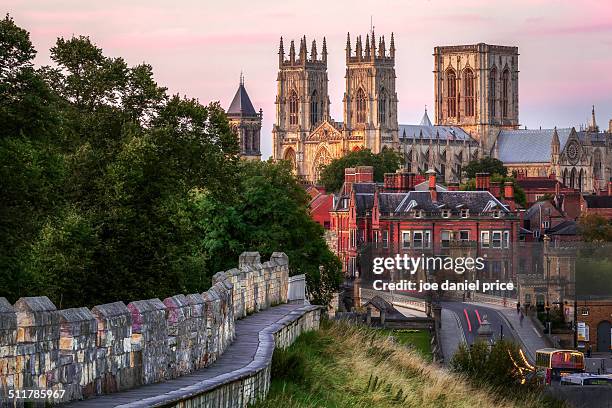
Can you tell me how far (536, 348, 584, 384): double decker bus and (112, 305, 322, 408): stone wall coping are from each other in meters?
36.4

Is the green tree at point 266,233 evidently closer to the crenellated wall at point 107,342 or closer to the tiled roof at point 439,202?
the tiled roof at point 439,202

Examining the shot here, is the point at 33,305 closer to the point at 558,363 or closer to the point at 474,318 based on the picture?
the point at 558,363

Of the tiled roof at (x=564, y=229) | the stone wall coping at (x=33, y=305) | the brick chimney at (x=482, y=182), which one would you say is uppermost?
the stone wall coping at (x=33, y=305)

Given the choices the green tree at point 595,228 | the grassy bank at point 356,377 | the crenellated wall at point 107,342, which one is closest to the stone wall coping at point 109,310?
the crenellated wall at point 107,342

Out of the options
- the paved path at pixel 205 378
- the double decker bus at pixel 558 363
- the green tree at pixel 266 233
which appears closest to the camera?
the paved path at pixel 205 378

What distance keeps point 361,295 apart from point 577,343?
35.6 feet

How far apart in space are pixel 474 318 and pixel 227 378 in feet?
200

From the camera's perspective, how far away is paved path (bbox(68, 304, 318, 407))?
18.1 m

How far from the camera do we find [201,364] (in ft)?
76.7

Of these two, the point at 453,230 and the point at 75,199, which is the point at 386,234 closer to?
the point at 453,230

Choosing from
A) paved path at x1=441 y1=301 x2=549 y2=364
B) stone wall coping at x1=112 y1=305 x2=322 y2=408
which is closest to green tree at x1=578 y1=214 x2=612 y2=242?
paved path at x1=441 y1=301 x2=549 y2=364

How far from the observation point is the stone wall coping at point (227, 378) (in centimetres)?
1773

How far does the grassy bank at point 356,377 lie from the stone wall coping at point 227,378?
1.23 feet

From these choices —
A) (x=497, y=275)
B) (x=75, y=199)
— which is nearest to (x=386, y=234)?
(x=497, y=275)
